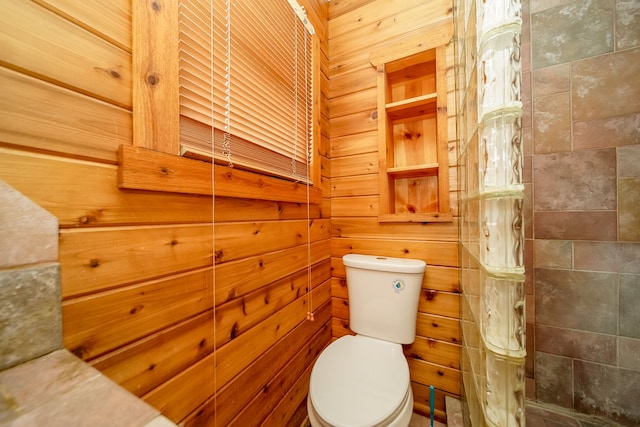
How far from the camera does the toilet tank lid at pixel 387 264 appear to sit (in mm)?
1228

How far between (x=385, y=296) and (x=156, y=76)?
4.30 ft

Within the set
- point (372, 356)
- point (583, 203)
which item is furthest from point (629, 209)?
point (372, 356)

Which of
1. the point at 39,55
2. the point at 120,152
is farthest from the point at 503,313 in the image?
the point at 39,55

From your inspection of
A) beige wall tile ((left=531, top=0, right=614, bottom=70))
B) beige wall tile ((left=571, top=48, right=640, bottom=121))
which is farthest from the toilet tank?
beige wall tile ((left=531, top=0, right=614, bottom=70))

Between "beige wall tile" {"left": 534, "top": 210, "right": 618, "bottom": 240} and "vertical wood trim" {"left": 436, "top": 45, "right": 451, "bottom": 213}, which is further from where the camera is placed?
"vertical wood trim" {"left": 436, "top": 45, "right": 451, "bottom": 213}

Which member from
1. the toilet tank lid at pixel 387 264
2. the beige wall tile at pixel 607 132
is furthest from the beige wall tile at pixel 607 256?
the toilet tank lid at pixel 387 264

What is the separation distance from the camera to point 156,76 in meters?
0.66

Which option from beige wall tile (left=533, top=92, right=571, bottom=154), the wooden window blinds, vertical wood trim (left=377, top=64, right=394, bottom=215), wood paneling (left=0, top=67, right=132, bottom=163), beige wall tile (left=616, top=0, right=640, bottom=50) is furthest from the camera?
vertical wood trim (left=377, top=64, right=394, bottom=215)

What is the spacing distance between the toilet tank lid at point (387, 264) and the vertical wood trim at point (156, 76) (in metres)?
1.01

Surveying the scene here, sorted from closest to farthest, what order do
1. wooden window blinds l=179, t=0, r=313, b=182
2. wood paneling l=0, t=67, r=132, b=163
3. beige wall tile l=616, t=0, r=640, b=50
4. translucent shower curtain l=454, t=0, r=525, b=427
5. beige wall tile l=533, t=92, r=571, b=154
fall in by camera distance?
wood paneling l=0, t=67, r=132, b=163, translucent shower curtain l=454, t=0, r=525, b=427, wooden window blinds l=179, t=0, r=313, b=182, beige wall tile l=616, t=0, r=640, b=50, beige wall tile l=533, t=92, r=571, b=154

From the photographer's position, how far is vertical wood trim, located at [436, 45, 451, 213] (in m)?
1.30

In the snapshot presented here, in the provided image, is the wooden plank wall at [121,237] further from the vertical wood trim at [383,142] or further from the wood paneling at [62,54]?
the vertical wood trim at [383,142]

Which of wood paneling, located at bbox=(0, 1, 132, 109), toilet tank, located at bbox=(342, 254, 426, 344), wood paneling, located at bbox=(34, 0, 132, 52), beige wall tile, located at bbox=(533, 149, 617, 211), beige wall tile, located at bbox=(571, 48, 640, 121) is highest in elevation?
beige wall tile, located at bbox=(571, 48, 640, 121)

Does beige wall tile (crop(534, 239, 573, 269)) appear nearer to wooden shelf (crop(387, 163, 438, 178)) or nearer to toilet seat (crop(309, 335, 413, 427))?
wooden shelf (crop(387, 163, 438, 178))
